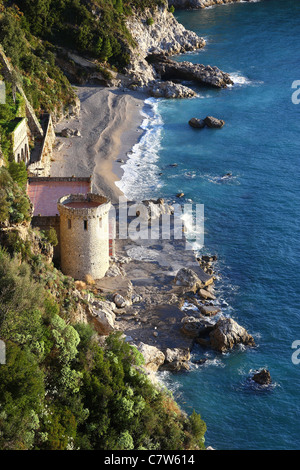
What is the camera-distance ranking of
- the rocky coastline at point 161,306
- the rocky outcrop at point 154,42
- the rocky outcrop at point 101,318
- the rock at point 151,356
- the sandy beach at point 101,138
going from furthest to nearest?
the rocky outcrop at point 154,42 < the sandy beach at point 101,138 < the rocky coastline at point 161,306 < the rocky outcrop at point 101,318 < the rock at point 151,356

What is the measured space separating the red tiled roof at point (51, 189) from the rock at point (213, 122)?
4067 cm

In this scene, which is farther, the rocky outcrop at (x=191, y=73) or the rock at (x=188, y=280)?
the rocky outcrop at (x=191, y=73)

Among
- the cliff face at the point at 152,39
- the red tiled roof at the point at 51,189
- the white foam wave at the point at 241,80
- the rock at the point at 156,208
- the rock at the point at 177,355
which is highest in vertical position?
the cliff face at the point at 152,39

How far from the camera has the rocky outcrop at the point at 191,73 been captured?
385 feet

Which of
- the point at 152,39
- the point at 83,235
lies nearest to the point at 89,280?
the point at 83,235

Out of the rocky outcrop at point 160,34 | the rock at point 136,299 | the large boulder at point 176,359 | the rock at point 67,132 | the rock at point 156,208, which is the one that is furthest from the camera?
the rocky outcrop at point 160,34

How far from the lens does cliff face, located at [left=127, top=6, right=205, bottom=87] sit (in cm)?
A: 11506

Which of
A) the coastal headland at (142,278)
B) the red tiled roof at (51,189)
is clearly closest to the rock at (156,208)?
the coastal headland at (142,278)

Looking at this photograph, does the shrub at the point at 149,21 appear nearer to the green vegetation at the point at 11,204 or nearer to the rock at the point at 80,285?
the green vegetation at the point at 11,204

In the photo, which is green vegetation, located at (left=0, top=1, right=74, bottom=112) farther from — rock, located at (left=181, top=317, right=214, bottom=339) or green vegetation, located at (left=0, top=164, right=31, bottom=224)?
rock, located at (left=181, top=317, right=214, bottom=339)

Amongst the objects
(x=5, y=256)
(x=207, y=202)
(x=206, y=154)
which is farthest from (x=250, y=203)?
(x=5, y=256)

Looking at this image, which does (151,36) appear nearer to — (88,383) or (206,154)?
(206,154)

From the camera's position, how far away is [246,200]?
80.3 metres

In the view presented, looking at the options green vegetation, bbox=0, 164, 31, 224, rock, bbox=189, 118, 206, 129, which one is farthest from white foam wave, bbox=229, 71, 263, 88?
green vegetation, bbox=0, 164, 31, 224
